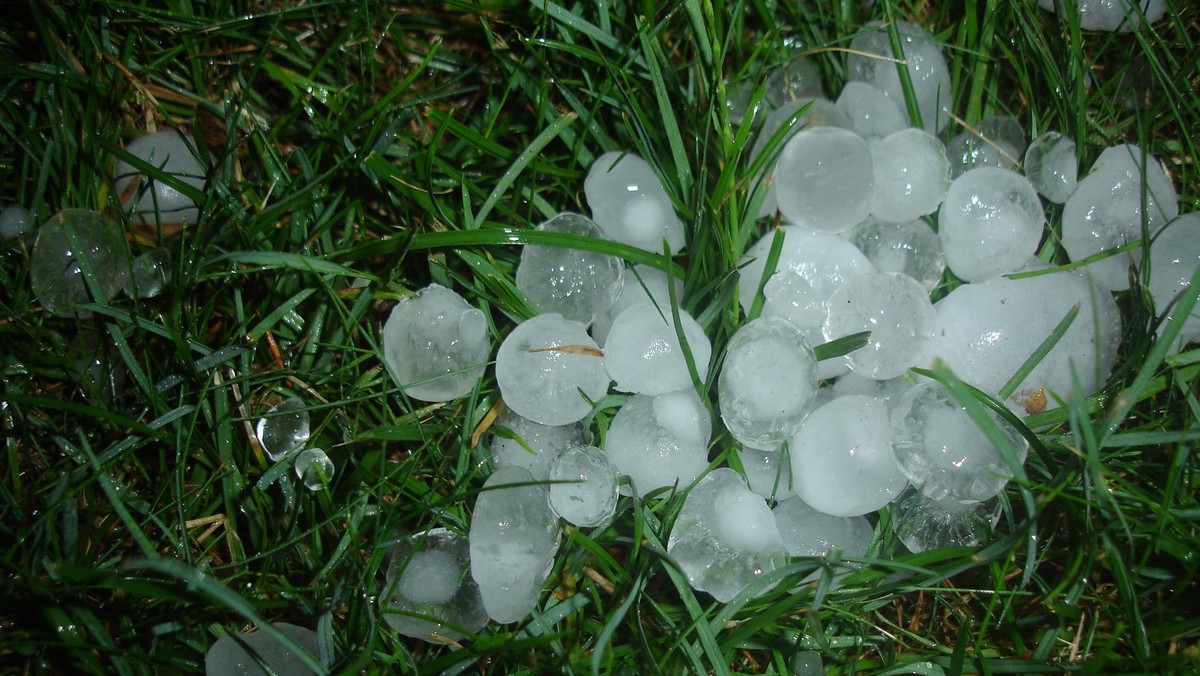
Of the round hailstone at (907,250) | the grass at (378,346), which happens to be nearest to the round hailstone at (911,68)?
the grass at (378,346)

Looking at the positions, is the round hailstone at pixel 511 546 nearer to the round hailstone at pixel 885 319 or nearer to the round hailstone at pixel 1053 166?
the round hailstone at pixel 885 319

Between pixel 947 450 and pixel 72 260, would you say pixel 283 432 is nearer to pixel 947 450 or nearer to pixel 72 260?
pixel 72 260

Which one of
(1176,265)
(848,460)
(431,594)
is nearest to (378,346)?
(431,594)

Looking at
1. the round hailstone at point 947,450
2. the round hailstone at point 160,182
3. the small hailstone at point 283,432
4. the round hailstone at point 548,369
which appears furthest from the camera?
the round hailstone at point 160,182

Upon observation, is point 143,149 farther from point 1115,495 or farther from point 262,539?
point 1115,495

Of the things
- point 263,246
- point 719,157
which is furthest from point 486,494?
point 719,157

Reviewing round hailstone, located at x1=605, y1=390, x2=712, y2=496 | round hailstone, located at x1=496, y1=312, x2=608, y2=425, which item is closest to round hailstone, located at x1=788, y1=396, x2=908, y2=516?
round hailstone, located at x1=605, y1=390, x2=712, y2=496

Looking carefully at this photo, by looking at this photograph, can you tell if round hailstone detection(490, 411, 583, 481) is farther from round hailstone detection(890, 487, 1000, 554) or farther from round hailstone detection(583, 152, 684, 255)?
round hailstone detection(890, 487, 1000, 554)
